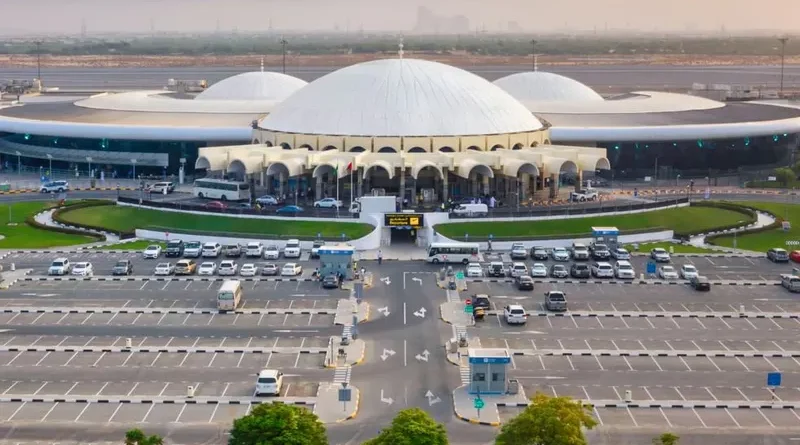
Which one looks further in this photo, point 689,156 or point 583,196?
point 689,156

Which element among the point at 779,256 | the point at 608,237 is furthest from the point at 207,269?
the point at 779,256

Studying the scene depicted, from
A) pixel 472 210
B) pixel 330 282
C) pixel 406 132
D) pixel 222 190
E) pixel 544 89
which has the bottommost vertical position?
pixel 330 282

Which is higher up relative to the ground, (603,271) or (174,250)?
(174,250)

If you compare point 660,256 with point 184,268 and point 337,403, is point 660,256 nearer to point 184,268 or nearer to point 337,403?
point 184,268

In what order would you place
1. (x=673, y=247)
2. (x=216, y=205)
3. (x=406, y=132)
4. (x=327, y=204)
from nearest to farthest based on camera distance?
1. (x=673, y=247)
2. (x=216, y=205)
3. (x=327, y=204)
4. (x=406, y=132)

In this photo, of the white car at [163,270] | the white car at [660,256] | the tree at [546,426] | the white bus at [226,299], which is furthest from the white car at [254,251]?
the tree at [546,426]

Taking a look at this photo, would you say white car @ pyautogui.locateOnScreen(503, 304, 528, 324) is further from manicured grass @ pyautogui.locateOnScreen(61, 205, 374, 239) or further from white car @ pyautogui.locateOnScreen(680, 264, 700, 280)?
manicured grass @ pyautogui.locateOnScreen(61, 205, 374, 239)

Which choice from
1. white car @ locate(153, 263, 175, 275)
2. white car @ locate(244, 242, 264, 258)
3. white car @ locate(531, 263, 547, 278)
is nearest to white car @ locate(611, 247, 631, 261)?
white car @ locate(531, 263, 547, 278)
